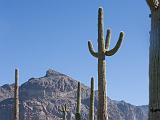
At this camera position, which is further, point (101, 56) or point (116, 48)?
point (101, 56)

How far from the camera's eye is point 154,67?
4.08m

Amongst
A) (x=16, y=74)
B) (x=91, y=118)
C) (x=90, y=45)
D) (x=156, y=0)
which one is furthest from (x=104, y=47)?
(x=156, y=0)

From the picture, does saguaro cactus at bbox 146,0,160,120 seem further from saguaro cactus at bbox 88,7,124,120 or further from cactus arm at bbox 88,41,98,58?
cactus arm at bbox 88,41,98,58

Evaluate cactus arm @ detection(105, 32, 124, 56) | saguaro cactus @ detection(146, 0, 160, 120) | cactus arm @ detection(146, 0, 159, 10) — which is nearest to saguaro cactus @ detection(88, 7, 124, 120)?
cactus arm @ detection(105, 32, 124, 56)

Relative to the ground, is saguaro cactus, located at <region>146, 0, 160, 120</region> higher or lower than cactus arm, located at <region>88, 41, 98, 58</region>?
lower

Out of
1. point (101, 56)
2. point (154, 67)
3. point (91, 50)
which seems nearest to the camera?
point (154, 67)

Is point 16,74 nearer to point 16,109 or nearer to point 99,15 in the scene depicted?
point 16,109

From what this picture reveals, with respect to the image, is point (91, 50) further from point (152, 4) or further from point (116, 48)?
point (152, 4)

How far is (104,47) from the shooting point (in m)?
13.4

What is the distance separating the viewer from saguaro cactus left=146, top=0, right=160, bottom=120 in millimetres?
3970

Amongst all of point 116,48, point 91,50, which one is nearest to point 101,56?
point 91,50

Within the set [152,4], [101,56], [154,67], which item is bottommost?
[154,67]

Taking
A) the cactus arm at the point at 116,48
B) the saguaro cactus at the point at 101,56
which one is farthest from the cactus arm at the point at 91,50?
the cactus arm at the point at 116,48

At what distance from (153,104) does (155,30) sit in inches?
25.1
